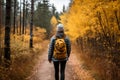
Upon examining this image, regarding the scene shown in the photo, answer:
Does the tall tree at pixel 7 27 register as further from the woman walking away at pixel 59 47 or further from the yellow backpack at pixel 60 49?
the yellow backpack at pixel 60 49

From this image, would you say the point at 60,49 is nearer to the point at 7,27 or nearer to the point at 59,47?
the point at 59,47

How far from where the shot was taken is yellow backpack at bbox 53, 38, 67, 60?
8.47 metres

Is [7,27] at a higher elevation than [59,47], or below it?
higher

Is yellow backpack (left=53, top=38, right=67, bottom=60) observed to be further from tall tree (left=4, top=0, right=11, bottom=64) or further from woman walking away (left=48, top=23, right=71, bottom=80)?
tall tree (left=4, top=0, right=11, bottom=64)

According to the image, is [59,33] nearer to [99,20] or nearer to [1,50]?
[1,50]

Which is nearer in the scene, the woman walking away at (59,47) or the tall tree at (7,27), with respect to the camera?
the woman walking away at (59,47)

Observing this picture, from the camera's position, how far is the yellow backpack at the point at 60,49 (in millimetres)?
8469

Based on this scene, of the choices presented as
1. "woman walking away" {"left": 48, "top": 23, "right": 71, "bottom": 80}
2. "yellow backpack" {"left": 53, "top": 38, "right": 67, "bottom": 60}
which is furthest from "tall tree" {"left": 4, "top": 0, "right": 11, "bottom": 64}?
"yellow backpack" {"left": 53, "top": 38, "right": 67, "bottom": 60}

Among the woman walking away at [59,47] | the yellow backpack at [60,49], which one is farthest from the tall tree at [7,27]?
the yellow backpack at [60,49]

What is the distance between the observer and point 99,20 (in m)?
14.8

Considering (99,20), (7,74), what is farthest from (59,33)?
(99,20)

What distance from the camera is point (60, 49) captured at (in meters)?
8.55

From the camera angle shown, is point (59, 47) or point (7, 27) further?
point (7, 27)

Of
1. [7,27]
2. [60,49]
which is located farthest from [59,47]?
[7,27]
